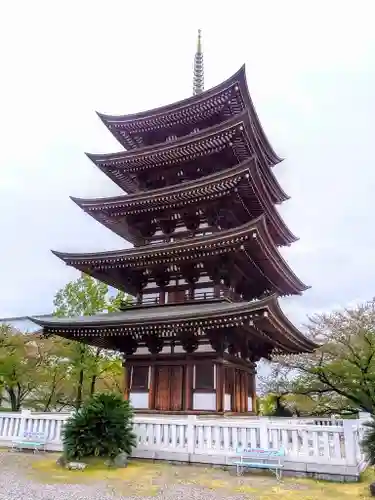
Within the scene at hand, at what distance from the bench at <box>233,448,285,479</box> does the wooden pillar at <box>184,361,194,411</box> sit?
15.6 ft

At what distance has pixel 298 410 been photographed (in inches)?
1214

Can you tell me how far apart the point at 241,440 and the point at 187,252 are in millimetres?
7397

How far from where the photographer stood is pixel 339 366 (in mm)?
26797

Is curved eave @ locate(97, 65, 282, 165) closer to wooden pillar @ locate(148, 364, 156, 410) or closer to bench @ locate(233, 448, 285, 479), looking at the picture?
wooden pillar @ locate(148, 364, 156, 410)

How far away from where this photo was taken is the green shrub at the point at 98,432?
36.6ft

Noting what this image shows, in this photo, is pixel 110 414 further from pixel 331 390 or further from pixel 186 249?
pixel 331 390

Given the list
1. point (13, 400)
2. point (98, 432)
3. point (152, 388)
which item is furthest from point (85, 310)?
point (98, 432)

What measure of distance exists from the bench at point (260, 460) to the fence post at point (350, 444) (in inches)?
59.9

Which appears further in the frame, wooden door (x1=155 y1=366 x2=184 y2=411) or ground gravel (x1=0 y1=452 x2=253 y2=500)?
wooden door (x1=155 y1=366 x2=184 y2=411)

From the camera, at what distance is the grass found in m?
8.40

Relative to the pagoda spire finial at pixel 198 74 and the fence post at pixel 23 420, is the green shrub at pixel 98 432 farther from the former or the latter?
the pagoda spire finial at pixel 198 74

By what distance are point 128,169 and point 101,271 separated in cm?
555

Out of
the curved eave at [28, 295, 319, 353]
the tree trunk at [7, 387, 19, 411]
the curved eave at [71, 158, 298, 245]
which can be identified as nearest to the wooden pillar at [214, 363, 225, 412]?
the curved eave at [28, 295, 319, 353]

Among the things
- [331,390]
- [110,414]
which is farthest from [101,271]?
[331,390]
